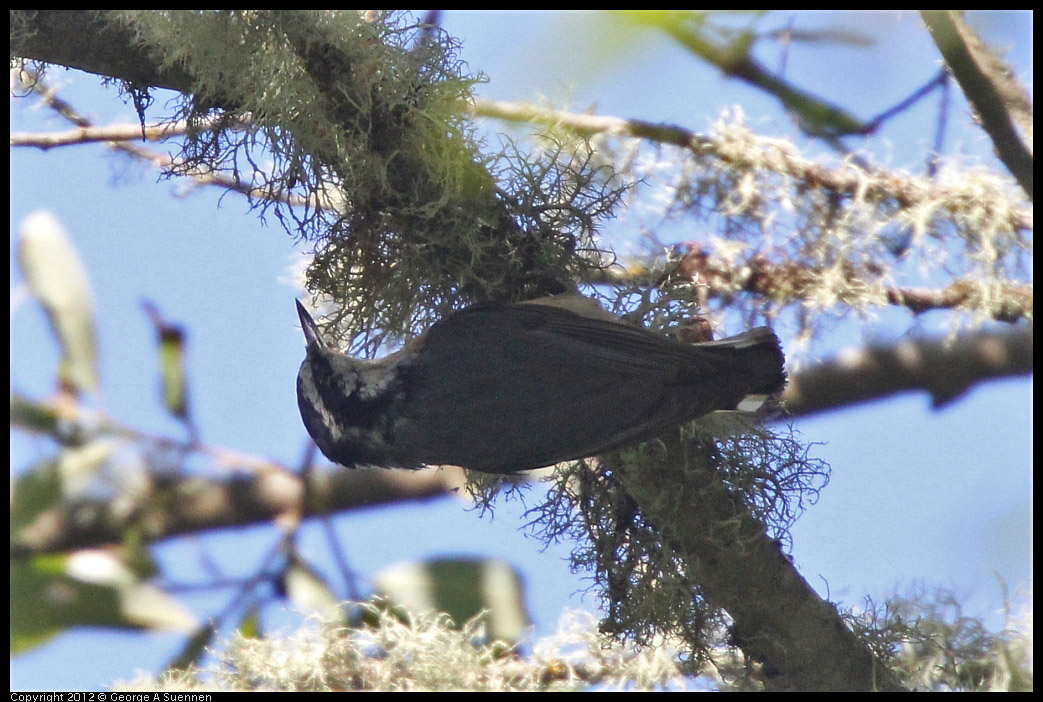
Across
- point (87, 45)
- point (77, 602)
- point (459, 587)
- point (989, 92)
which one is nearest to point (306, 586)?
point (459, 587)

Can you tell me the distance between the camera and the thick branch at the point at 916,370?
4875mm

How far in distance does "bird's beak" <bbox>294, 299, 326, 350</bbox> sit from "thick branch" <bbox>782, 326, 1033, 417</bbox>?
251cm

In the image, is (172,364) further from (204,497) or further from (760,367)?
(760,367)

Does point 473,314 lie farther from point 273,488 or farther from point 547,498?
point 273,488

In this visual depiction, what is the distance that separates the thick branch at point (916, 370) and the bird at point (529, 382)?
5.87 ft

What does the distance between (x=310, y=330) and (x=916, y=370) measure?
3.14 meters

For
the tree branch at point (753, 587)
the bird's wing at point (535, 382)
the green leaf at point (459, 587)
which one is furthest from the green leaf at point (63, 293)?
the tree branch at point (753, 587)

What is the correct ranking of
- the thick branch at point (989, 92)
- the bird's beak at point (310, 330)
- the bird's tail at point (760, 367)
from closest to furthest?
the thick branch at point (989, 92), the bird's tail at point (760, 367), the bird's beak at point (310, 330)

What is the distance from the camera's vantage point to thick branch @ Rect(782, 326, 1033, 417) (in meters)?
4.88

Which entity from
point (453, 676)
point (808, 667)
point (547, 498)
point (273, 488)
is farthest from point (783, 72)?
point (273, 488)

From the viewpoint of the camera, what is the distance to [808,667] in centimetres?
284

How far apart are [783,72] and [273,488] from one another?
340 centimetres

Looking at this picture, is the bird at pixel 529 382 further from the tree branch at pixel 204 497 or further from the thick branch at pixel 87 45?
the tree branch at pixel 204 497

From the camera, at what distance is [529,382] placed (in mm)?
3176
